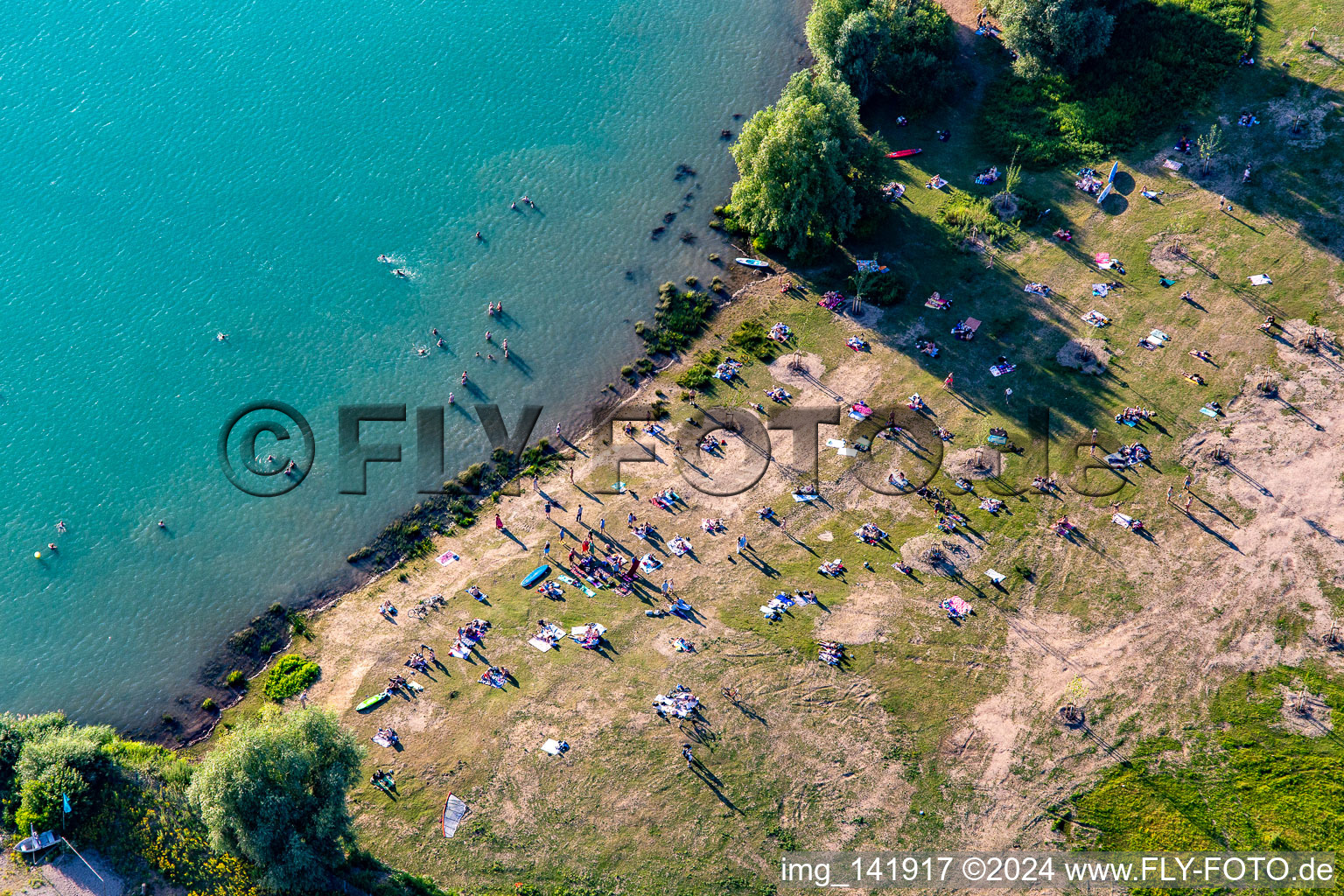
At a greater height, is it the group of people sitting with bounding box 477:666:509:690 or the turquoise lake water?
the turquoise lake water

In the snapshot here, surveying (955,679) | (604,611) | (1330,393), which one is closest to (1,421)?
(604,611)

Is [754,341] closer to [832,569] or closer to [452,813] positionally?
[832,569]

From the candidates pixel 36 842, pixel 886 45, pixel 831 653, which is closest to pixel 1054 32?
pixel 886 45

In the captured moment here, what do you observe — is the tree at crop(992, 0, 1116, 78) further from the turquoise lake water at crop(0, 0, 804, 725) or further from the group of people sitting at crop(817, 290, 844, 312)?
the group of people sitting at crop(817, 290, 844, 312)

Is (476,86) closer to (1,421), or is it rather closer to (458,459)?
(458,459)

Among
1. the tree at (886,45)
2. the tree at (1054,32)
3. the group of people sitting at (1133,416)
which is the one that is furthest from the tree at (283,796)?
the tree at (1054,32)

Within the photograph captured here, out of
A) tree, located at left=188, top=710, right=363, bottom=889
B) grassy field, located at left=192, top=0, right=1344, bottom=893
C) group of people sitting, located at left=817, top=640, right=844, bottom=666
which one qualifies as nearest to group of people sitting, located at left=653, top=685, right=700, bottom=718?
grassy field, located at left=192, top=0, right=1344, bottom=893
